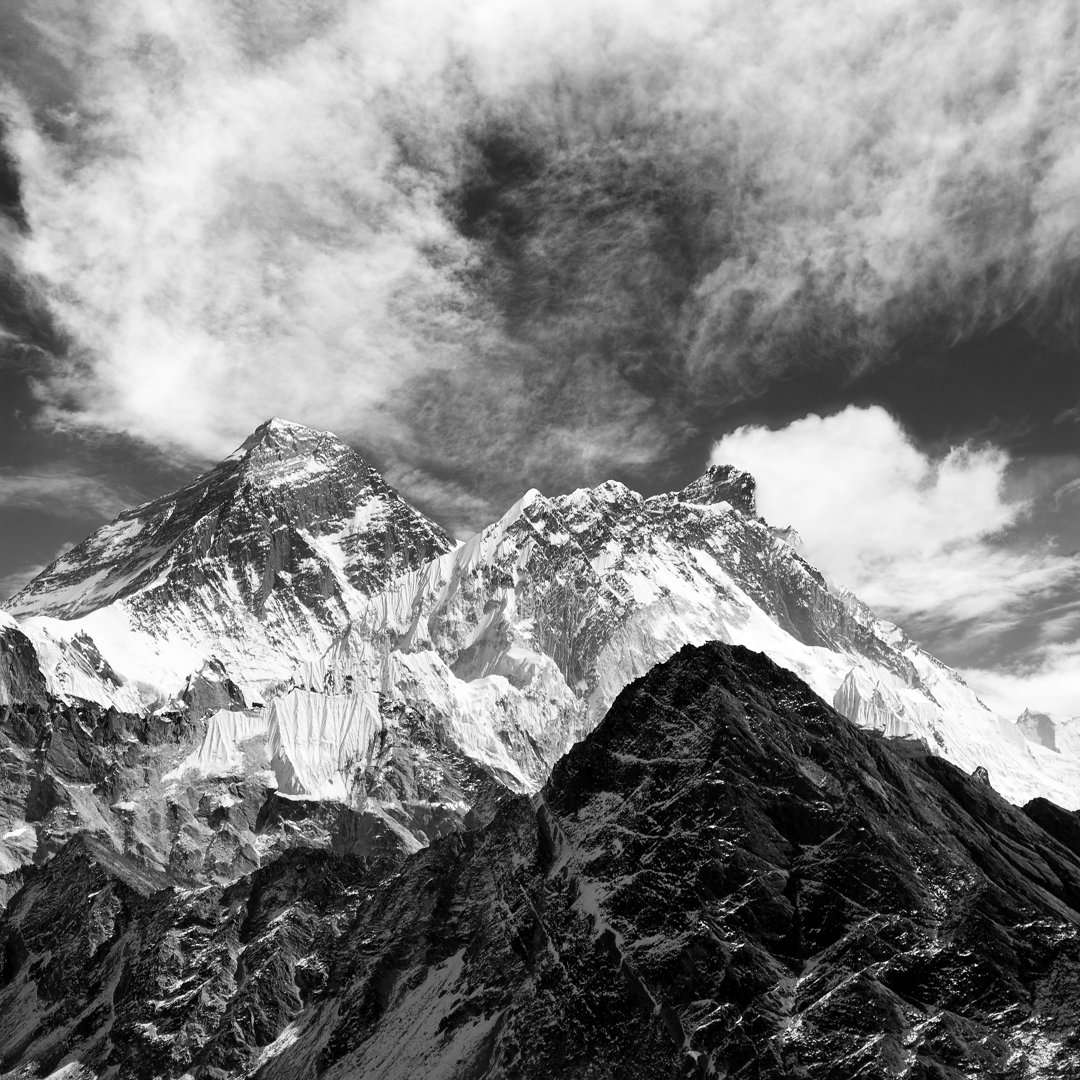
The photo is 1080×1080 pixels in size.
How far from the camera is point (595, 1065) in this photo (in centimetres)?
14938

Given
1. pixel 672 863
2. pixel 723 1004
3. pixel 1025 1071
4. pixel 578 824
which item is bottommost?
pixel 1025 1071

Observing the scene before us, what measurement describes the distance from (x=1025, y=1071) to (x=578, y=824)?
68881 mm

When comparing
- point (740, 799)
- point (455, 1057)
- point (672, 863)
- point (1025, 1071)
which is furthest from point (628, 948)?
point (1025, 1071)

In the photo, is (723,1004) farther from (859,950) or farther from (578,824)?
(578,824)

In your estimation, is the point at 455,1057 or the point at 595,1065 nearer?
the point at 595,1065

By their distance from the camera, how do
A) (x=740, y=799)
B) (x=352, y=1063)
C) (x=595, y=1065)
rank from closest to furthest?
(x=595, y=1065)
(x=740, y=799)
(x=352, y=1063)

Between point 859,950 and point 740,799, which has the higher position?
point 740,799

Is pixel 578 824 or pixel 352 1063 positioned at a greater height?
pixel 578 824

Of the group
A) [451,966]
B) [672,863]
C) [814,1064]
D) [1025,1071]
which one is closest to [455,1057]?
[451,966]

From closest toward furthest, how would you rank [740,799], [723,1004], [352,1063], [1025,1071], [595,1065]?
1. [1025,1071]
2. [723,1004]
3. [595,1065]
4. [740,799]
5. [352,1063]

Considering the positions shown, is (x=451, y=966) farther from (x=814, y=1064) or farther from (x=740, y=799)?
(x=814, y=1064)

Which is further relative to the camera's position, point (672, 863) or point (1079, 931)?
point (672, 863)

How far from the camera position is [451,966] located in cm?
19550

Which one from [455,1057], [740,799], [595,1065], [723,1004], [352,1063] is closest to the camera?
[723,1004]
